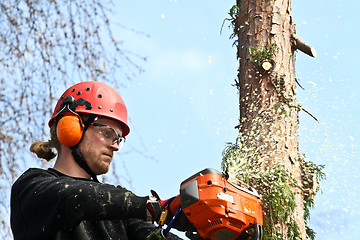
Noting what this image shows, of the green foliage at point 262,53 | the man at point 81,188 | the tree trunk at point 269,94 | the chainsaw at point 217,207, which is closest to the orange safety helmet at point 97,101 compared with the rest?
the man at point 81,188

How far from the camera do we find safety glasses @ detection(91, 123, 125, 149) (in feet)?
10.6

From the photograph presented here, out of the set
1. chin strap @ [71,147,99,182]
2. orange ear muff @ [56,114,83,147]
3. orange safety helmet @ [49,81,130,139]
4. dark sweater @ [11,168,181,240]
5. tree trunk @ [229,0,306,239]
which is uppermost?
tree trunk @ [229,0,306,239]

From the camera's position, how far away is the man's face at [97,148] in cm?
313

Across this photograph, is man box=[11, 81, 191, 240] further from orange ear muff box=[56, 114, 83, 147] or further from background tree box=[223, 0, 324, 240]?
background tree box=[223, 0, 324, 240]

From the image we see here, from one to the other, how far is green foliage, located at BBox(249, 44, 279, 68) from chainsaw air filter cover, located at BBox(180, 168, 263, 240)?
1.82 meters

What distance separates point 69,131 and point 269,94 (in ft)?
6.12

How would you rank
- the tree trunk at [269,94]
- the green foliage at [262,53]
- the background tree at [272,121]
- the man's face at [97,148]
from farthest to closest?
the green foliage at [262,53]
the tree trunk at [269,94]
the background tree at [272,121]
the man's face at [97,148]

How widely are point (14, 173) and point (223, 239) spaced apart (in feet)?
10.5

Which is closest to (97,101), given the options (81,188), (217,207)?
(81,188)

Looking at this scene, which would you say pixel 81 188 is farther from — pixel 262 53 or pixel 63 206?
pixel 262 53

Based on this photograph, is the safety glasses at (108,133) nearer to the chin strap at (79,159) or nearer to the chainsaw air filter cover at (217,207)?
the chin strap at (79,159)

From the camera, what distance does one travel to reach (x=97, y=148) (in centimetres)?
316

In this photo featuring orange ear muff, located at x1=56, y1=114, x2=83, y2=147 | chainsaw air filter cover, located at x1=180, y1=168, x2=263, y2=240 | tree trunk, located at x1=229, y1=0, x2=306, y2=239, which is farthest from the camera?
tree trunk, located at x1=229, y1=0, x2=306, y2=239

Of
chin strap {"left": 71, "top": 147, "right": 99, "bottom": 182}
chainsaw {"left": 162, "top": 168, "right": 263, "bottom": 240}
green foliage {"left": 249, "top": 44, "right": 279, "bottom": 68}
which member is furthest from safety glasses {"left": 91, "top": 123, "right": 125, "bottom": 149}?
green foliage {"left": 249, "top": 44, "right": 279, "bottom": 68}
